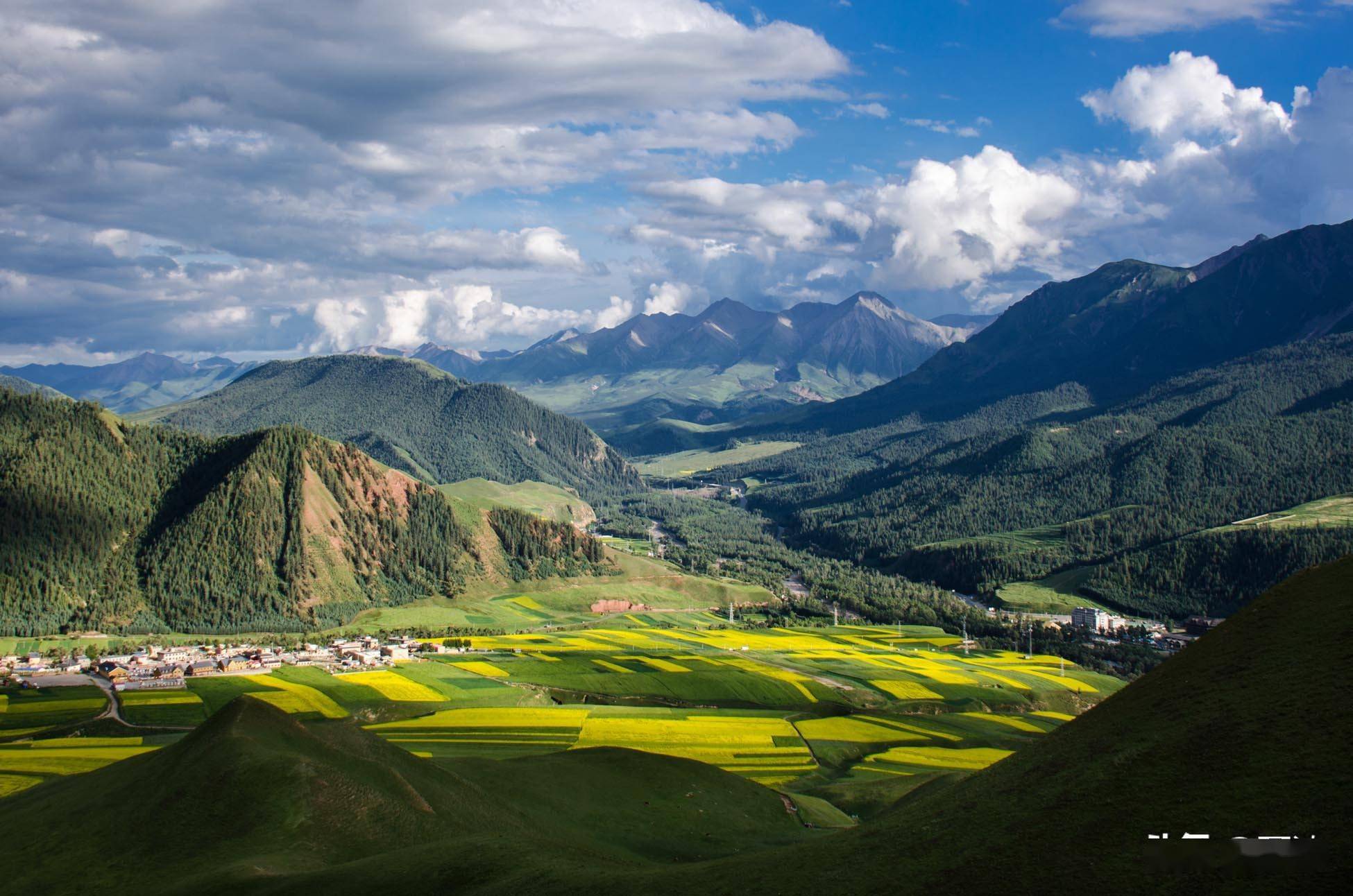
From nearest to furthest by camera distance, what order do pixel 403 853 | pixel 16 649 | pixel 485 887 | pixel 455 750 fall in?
pixel 485 887 → pixel 403 853 → pixel 455 750 → pixel 16 649

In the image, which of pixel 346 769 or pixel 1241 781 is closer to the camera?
pixel 1241 781

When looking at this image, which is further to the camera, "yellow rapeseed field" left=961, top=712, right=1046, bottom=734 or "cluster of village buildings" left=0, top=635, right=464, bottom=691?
"cluster of village buildings" left=0, top=635, right=464, bottom=691

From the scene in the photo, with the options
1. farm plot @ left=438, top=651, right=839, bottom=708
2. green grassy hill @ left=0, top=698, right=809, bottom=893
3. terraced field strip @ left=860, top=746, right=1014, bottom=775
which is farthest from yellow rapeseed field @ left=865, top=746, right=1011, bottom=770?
green grassy hill @ left=0, top=698, right=809, bottom=893

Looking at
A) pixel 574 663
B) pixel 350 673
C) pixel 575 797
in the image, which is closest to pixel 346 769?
pixel 575 797

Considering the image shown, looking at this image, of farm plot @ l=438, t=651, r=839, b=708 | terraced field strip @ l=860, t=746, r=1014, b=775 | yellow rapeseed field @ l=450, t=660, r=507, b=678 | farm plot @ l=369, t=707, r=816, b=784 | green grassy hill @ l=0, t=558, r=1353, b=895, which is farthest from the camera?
yellow rapeseed field @ l=450, t=660, r=507, b=678

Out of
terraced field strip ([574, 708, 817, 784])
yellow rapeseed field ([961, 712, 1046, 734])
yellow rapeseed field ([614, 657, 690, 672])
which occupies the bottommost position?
yellow rapeseed field ([961, 712, 1046, 734])

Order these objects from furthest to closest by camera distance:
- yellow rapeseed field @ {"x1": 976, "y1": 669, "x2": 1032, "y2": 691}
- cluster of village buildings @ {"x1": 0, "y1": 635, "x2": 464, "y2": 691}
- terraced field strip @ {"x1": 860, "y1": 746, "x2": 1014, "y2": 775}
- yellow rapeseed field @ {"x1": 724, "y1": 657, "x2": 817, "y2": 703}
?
yellow rapeseed field @ {"x1": 976, "y1": 669, "x2": 1032, "y2": 691} < yellow rapeseed field @ {"x1": 724, "y1": 657, "x2": 817, "y2": 703} < cluster of village buildings @ {"x1": 0, "y1": 635, "x2": 464, "y2": 691} < terraced field strip @ {"x1": 860, "y1": 746, "x2": 1014, "y2": 775}

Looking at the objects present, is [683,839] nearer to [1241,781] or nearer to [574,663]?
[1241,781]

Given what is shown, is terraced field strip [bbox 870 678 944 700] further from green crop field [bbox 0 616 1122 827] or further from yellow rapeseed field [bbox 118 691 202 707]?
yellow rapeseed field [bbox 118 691 202 707]

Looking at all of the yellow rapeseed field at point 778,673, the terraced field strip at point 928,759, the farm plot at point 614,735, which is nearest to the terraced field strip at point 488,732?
the farm plot at point 614,735
